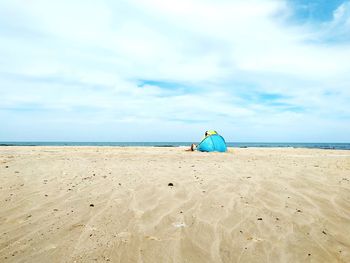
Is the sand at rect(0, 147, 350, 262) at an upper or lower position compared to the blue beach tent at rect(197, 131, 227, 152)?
lower

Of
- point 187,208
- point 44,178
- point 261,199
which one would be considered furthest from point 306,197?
point 44,178

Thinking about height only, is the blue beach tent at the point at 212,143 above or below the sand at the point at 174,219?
above

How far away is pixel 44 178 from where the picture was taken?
305 inches

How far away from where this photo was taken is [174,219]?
480 centimetres

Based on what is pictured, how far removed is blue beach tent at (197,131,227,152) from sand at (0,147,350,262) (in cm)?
1350

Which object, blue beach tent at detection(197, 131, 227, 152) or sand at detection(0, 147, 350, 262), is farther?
blue beach tent at detection(197, 131, 227, 152)

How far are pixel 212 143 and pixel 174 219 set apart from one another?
16.9m

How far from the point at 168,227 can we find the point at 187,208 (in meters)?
0.89

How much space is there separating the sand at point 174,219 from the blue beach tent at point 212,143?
13.5 metres

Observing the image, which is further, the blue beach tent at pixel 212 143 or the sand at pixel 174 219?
the blue beach tent at pixel 212 143

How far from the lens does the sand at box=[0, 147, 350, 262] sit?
3.75 metres

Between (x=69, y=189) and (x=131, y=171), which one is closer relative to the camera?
(x=69, y=189)

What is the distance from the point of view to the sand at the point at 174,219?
12.3ft

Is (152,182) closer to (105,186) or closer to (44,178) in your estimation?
(105,186)
